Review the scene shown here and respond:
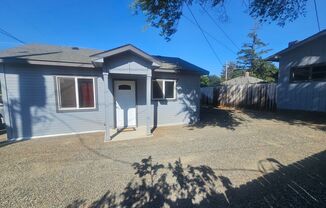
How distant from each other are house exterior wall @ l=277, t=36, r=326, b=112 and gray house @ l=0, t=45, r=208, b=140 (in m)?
7.16

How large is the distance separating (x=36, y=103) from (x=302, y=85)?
13854 mm

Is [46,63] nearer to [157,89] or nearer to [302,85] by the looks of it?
[157,89]

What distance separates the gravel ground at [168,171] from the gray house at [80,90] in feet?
2.81

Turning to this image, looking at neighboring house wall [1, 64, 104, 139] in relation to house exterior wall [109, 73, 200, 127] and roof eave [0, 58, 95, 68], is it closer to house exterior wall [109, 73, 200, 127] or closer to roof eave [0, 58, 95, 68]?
roof eave [0, 58, 95, 68]

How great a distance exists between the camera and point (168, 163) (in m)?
4.41

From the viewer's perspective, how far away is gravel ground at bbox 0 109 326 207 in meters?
2.96

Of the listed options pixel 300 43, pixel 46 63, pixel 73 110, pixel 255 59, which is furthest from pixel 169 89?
pixel 255 59

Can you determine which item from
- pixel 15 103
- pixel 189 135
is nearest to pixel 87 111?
pixel 15 103

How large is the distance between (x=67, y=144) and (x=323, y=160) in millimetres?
7481

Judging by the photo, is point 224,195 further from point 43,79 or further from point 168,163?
point 43,79

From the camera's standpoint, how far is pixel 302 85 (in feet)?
34.2

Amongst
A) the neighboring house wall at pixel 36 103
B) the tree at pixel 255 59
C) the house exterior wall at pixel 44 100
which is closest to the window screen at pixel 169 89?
the house exterior wall at pixel 44 100

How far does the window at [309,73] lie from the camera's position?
31.5 feet

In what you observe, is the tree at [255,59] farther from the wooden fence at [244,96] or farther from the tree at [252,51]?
the wooden fence at [244,96]
